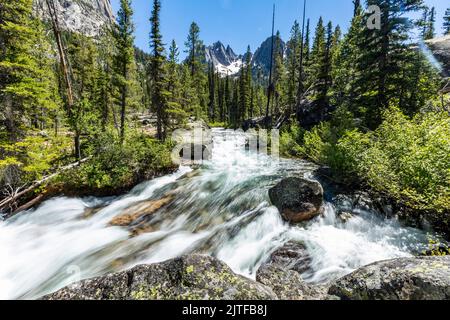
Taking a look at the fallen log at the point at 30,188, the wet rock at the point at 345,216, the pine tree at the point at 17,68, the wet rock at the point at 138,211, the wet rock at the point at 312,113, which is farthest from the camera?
the wet rock at the point at 312,113

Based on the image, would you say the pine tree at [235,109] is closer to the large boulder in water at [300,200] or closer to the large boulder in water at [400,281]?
the large boulder in water at [300,200]

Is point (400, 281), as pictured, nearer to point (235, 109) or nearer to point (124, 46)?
point (124, 46)

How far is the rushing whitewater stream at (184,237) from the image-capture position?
5.76m

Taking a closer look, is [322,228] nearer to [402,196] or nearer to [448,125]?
[402,196]

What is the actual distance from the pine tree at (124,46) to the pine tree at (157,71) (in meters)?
1.86

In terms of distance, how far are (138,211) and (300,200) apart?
7.31 m

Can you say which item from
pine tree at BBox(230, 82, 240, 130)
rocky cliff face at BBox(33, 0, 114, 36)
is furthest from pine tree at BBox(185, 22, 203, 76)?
rocky cliff face at BBox(33, 0, 114, 36)

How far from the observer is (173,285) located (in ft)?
8.27

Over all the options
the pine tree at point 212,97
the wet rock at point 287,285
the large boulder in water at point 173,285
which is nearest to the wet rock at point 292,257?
the wet rock at point 287,285

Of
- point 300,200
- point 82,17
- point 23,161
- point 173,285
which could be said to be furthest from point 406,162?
point 82,17

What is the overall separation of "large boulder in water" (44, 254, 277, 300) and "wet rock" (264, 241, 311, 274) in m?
3.09

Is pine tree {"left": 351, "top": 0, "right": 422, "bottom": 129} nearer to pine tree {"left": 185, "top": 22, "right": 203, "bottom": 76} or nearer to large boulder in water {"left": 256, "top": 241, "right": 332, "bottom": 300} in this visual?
large boulder in water {"left": 256, "top": 241, "right": 332, "bottom": 300}

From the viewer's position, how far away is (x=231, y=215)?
8523 millimetres
